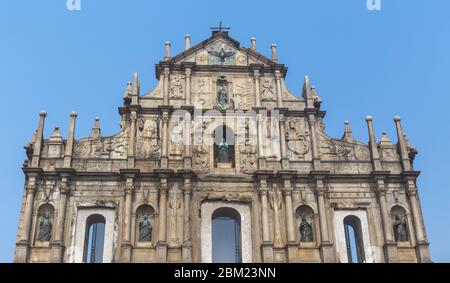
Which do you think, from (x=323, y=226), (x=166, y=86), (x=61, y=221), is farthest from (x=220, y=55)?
(x=61, y=221)

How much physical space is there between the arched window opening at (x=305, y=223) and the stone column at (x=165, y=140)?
5.31 m

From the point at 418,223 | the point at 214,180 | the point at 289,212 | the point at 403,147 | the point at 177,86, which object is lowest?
the point at 418,223

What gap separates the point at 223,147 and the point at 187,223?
3.74 meters

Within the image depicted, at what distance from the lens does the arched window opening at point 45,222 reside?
2177 cm

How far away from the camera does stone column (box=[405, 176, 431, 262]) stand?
71.9 feet

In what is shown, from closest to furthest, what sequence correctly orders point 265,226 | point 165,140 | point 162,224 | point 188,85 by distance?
point 162,224
point 265,226
point 165,140
point 188,85

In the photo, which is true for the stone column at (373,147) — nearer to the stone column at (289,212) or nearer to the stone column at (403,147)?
the stone column at (403,147)

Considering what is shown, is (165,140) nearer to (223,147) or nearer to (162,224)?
(223,147)

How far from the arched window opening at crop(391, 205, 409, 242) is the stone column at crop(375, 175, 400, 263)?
0.35 metres

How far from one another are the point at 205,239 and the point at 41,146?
23.5ft

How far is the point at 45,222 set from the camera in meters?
22.0

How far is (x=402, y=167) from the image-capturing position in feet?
78.2
